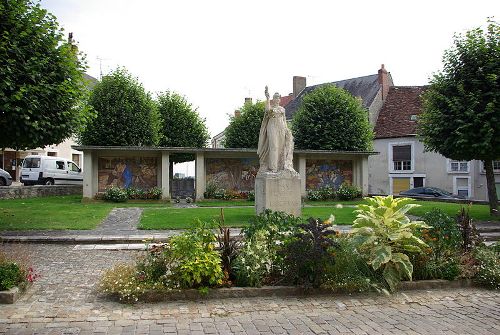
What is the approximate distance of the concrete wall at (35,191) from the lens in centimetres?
2494

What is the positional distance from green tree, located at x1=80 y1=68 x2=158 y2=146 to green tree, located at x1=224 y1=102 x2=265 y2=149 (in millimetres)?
8806

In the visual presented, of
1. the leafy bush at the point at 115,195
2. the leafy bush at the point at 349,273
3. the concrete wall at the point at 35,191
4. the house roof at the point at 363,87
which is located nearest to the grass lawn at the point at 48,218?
the leafy bush at the point at 115,195

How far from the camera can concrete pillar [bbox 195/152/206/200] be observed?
88.0ft

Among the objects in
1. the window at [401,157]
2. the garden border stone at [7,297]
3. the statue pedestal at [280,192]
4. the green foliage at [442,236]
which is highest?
the window at [401,157]

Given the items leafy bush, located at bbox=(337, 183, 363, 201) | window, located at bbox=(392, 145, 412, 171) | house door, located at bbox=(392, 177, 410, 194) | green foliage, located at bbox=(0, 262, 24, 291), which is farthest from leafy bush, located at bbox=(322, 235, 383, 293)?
house door, located at bbox=(392, 177, 410, 194)

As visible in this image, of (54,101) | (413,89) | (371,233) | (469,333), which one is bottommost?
(469,333)

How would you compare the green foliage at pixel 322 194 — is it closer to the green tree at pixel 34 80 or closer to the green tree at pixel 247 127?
the green tree at pixel 247 127

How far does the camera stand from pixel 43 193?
27828mm

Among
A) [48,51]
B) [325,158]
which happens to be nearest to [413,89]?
[325,158]

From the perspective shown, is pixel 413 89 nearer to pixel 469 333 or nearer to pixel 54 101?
pixel 54 101

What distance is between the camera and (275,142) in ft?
50.4

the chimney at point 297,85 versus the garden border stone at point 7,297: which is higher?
the chimney at point 297,85

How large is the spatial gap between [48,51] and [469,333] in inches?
496

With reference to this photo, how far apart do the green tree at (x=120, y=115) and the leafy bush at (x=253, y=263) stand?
24.5 m
